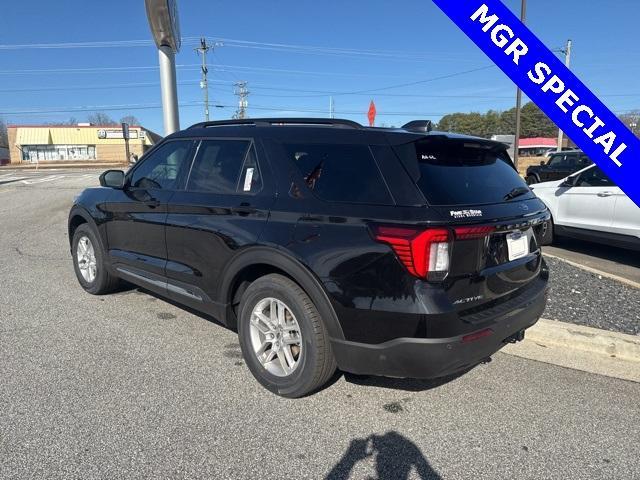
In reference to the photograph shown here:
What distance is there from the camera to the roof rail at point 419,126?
330 cm

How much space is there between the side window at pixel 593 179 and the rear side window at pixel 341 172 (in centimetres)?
586

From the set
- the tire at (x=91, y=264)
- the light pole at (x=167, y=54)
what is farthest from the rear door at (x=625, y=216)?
the light pole at (x=167, y=54)

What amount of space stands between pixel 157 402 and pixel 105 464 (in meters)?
0.63

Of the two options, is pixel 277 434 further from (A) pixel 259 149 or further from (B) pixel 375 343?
(A) pixel 259 149

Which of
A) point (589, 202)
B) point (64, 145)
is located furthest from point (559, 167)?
point (64, 145)

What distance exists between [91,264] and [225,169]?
2609 millimetres

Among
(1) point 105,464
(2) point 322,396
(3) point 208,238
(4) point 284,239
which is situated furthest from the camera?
(3) point 208,238

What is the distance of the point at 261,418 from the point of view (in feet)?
9.73

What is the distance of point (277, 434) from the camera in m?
2.81

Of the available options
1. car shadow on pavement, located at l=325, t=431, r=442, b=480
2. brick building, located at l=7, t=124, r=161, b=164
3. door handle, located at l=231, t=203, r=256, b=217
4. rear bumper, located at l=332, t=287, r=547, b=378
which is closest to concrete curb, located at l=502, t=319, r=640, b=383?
rear bumper, located at l=332, t=287, r=547, b=378

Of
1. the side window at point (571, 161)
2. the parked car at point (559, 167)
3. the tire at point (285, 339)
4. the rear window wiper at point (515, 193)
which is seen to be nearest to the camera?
the tire at point (285, 339)

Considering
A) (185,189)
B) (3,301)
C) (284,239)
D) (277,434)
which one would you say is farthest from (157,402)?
(3,301)

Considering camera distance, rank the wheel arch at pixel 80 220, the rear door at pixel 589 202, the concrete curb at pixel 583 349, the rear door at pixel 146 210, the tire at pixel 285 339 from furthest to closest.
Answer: the rear door at pixel 589 202, the wheel arch at pixel 80 220, the rear door at pixel 146 210, the concrete curb at pixel 583 349, the tire at pixel 285 339

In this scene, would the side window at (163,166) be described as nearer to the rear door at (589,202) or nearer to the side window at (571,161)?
the rear door at (589,202)
